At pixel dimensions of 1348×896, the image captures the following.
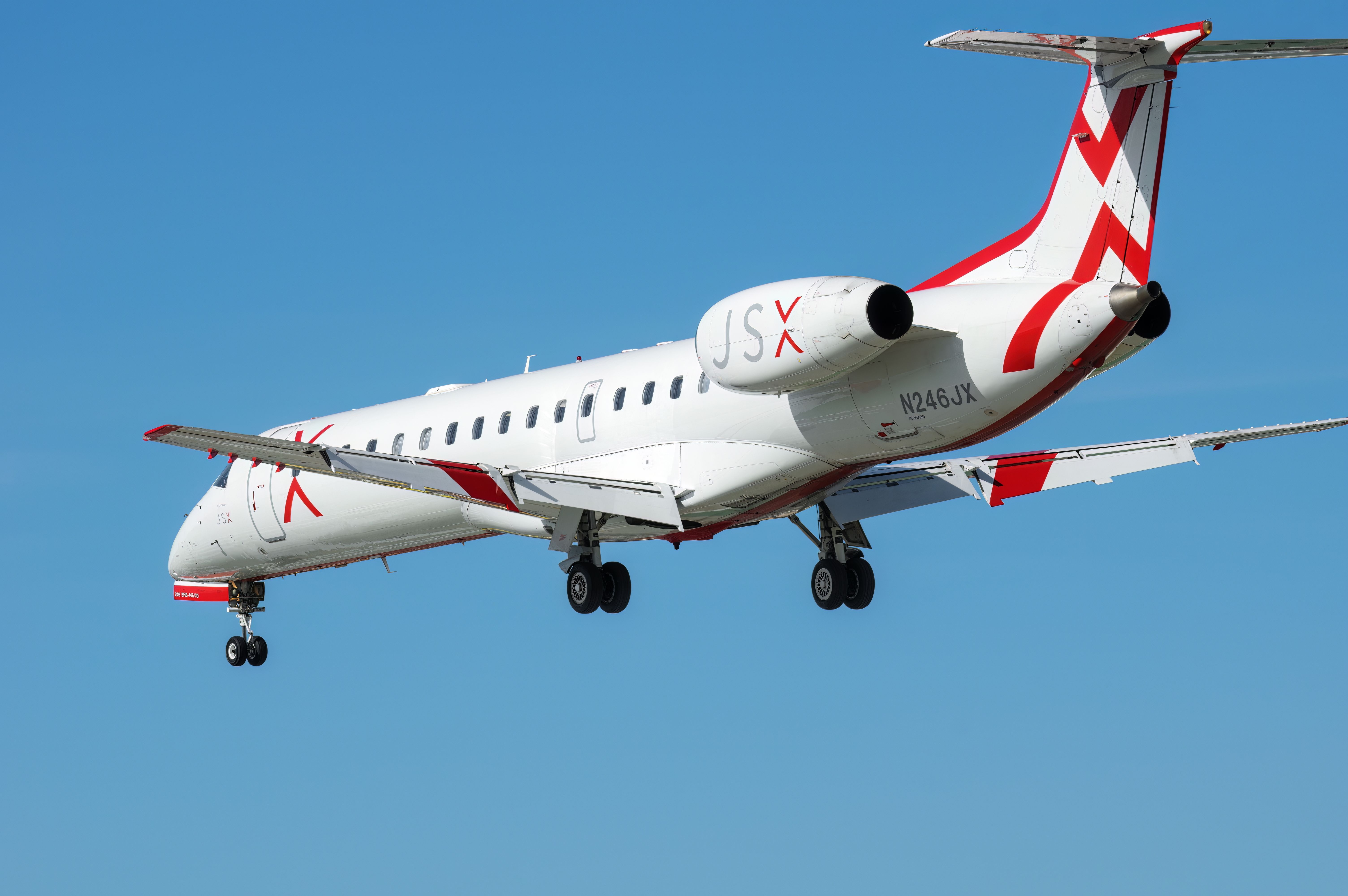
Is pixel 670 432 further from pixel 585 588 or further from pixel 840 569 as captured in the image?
pixel 840 569

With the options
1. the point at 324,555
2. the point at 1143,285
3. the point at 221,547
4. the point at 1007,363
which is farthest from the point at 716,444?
the point at 221,547

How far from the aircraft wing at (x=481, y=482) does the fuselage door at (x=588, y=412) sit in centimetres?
86

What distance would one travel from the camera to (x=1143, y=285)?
18.7 m

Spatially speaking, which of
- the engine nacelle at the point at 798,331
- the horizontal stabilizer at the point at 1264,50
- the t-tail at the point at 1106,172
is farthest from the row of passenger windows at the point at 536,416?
the horizontal stabilizer at the point at 1264,50

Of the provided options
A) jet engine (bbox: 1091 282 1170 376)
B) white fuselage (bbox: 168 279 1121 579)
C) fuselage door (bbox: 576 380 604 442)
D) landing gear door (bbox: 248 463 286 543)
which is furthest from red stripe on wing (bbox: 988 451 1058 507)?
landing gear door (bbox: 248 463 286 543)

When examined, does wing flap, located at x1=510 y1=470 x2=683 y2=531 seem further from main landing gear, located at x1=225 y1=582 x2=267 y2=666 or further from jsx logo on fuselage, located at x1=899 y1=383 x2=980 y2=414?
main landing gear, located at x1=225 y1=582 x2=267 y2=666

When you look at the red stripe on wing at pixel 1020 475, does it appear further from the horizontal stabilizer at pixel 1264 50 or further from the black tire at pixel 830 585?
the horizontal stabilizer at pixel 1264 50

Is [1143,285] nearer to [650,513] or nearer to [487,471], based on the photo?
[650,513]

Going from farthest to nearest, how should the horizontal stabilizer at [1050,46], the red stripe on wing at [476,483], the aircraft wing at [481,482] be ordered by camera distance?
the red stripe on wing at [476,483]
the aircraft wing at [481,482]
the horizontal stabilizer at [1050,46]

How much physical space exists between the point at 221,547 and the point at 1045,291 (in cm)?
1773

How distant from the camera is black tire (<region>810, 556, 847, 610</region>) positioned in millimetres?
24531

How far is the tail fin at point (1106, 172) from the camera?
1870 centimetres

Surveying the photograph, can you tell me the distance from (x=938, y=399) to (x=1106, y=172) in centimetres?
323

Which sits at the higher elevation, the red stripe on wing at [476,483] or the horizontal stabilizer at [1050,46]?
the horizontal stabilizer at [1050,46]
